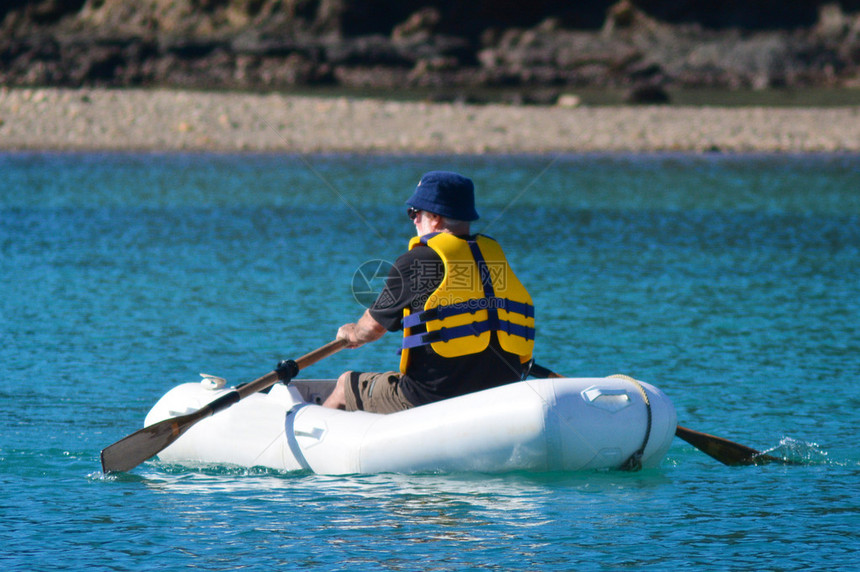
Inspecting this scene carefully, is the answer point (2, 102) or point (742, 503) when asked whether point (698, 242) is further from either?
point (2, 102)

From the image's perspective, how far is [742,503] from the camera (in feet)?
19.2

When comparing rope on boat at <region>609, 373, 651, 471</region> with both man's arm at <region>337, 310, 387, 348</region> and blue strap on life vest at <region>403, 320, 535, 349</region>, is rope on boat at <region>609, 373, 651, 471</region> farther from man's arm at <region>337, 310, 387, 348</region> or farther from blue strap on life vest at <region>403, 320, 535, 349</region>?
man's arm at <region>337, 310, 387, 348</region>

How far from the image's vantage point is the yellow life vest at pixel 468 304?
5664mm

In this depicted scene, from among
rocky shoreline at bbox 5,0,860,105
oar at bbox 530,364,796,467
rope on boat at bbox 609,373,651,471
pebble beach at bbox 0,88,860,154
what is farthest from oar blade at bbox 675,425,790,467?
rocky shoreline at bbox 5,0,860,105

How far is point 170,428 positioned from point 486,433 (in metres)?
1.67

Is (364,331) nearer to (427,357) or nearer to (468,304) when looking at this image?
(427,357)

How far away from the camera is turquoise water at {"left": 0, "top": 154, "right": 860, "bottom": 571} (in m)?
5.27

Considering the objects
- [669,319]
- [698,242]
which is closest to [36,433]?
[669,319]

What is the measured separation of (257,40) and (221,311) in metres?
41.2

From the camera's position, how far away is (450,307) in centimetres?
566

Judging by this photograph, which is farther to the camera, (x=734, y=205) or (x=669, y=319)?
(x=734, y=205)

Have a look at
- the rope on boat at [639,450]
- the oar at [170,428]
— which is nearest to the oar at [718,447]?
the rope on boat at [639,450]

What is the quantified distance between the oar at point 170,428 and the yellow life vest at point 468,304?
664 mm

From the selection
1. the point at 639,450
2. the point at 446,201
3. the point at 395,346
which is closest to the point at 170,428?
the point at 446,201
